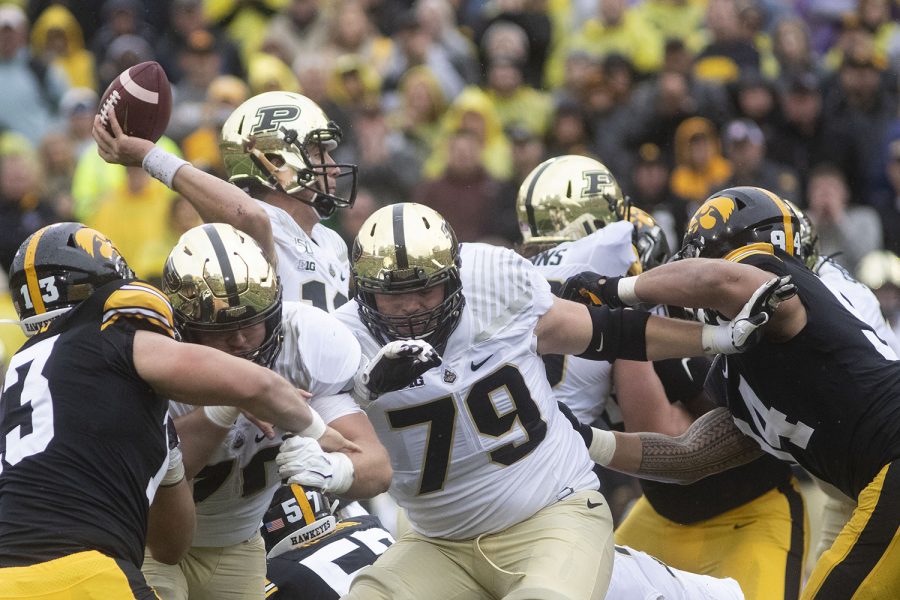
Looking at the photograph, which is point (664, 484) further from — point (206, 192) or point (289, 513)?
point (206, 192)

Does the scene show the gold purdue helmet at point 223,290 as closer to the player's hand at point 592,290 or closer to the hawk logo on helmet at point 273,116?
the player's hand at point 592,290

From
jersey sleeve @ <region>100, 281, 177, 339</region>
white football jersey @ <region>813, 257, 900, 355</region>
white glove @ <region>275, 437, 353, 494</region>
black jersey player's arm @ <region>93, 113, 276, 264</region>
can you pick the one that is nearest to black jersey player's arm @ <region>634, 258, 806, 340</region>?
white football jersey @ <region>813, 257, 900, 355</region>

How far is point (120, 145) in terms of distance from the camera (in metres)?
5.71

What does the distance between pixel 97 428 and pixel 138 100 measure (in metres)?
2.07

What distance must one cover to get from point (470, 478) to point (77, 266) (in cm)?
148

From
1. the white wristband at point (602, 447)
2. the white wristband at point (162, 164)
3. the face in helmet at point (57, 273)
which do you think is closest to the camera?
the face in helmet at point (57, 273)

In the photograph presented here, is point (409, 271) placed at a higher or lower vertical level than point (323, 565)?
higher

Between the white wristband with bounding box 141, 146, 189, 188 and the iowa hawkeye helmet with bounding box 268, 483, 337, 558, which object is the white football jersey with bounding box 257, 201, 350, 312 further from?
the iowa hawkeye helmet with bounding box 268, 483, 337, 558

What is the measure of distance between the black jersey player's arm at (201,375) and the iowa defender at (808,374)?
5.37 ft

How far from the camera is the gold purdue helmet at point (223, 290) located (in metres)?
4.66

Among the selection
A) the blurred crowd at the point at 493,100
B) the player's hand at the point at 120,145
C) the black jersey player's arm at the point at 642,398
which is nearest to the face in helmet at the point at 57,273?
the player's hand at the point at 120,145

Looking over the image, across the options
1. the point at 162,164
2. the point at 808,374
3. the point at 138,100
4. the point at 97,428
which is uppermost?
the point at 138,100

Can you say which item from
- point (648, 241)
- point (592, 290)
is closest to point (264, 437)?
point (592, 290)

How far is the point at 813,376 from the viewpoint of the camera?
16.1ft
